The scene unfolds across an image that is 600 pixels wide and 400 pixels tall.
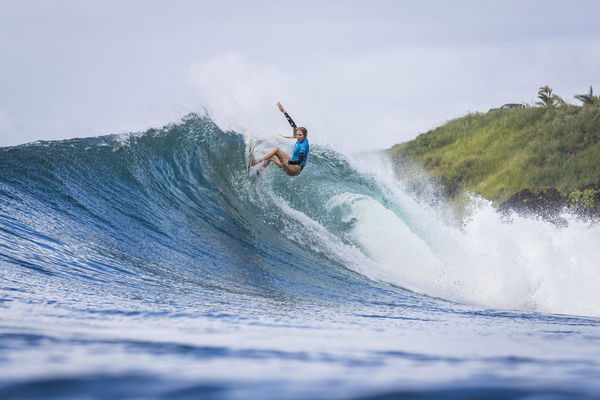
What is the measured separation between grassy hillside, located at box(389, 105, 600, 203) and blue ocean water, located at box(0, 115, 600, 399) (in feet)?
65.4

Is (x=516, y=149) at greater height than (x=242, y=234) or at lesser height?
greater

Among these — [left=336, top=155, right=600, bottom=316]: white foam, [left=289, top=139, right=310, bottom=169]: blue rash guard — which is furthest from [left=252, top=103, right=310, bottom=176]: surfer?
[left=336, top=155, right=600, bottom=316]: white foam

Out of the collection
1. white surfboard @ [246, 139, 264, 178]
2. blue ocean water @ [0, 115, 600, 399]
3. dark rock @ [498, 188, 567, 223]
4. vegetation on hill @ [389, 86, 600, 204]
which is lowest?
blue ocean water @ [0, 115, 600, 399]

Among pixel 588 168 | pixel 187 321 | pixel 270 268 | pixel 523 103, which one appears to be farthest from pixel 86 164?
pixel 523 103

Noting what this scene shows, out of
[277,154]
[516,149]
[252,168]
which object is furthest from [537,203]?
[277,154]

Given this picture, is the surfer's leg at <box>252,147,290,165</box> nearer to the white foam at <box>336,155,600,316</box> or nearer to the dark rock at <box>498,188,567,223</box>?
the white foam at <box>336,155,600,316</box>

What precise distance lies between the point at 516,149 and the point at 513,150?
186mm

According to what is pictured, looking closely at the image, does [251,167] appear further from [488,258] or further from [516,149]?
[516,149]

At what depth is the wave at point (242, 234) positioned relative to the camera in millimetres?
7465

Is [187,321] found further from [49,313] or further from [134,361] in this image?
[134,361]

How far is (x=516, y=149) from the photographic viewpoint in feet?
123

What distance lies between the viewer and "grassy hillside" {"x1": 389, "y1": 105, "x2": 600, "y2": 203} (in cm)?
3247

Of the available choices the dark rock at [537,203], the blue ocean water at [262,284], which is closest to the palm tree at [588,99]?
the dark rock at [537,203]

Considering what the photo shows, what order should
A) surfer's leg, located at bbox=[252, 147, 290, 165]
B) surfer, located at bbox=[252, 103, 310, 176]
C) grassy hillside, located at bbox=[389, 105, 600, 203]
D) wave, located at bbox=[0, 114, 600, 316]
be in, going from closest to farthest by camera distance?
wave, located at bbox=[0, 114, 600, 316] < surfer, located at bbox=[252, 103, 310, 176] < surfer's leg, located at bbox=[252, 147, 290, 165] < grassy hillside, located at bbox=[389, 105, 600, 203]
